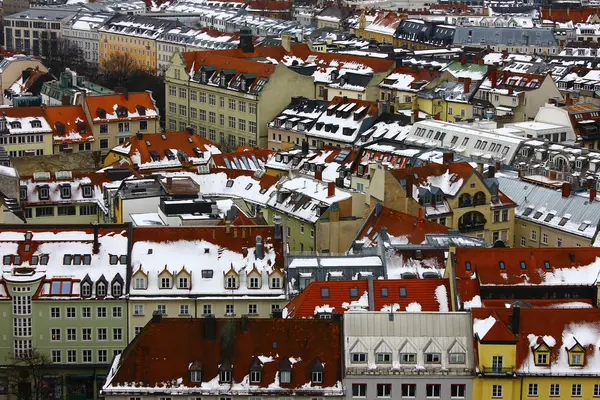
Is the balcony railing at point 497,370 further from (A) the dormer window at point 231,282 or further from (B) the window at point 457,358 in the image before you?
(A) the dormer window at point 231,282

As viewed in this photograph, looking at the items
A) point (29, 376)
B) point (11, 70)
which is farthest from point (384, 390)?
point (11, 70)

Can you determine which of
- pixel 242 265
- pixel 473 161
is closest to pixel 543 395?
pixel 242 265

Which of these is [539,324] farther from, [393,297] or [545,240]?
[545,240]

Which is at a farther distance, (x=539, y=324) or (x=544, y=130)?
(x=544, y=130)

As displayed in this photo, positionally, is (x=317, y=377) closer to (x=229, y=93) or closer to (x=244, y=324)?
(x=244, y=324)

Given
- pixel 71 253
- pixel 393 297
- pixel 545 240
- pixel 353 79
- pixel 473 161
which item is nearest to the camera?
pixel 393 297

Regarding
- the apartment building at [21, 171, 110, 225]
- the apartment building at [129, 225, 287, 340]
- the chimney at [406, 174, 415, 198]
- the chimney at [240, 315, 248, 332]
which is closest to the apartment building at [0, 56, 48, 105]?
the apartment building at [21, 171, 110, 225]

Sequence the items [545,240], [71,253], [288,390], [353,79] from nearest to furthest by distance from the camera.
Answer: [288,390] → [71,253] → [545,240] → [353,79]
